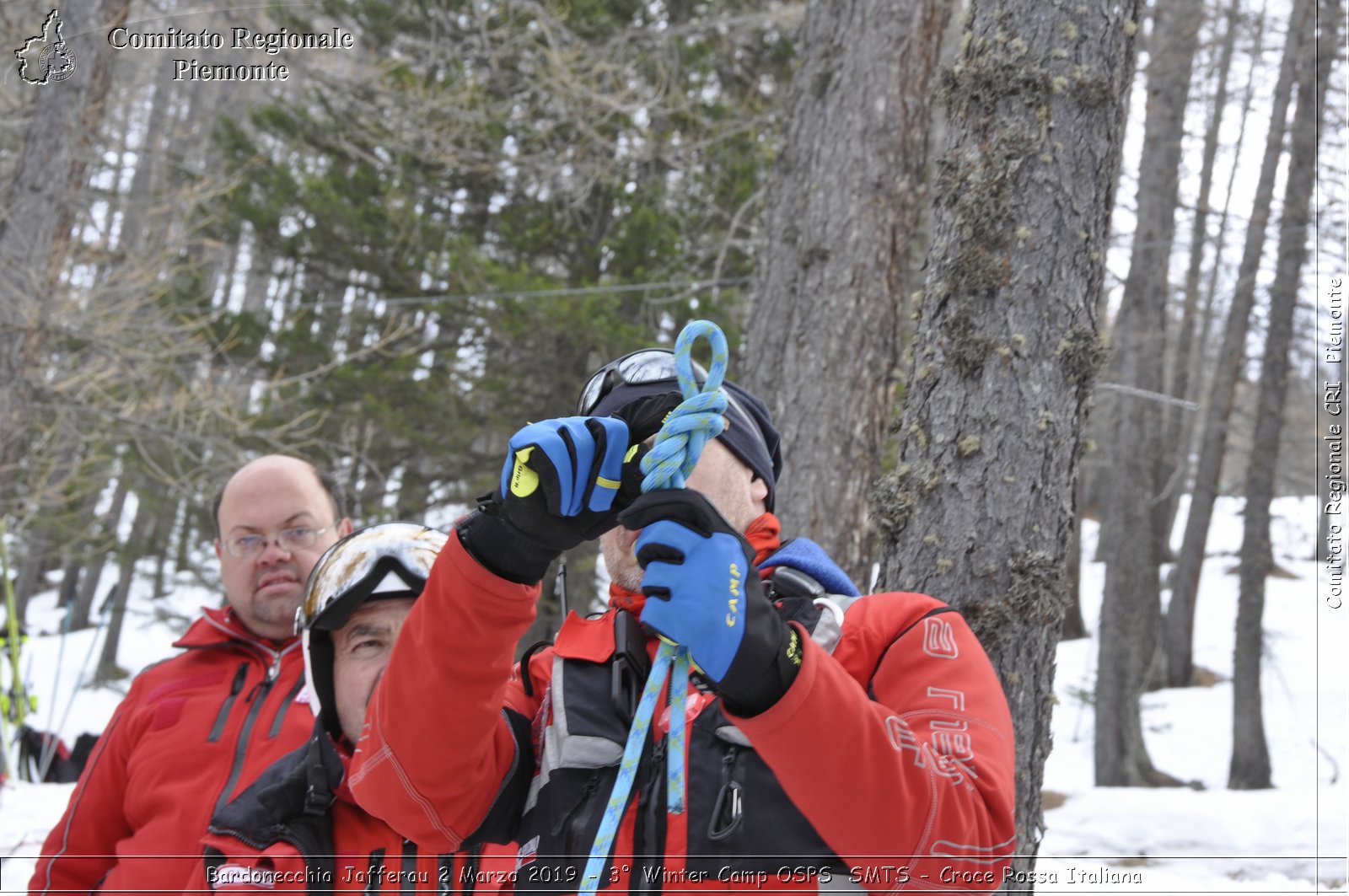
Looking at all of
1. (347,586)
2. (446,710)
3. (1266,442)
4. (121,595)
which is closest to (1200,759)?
(1266,442)

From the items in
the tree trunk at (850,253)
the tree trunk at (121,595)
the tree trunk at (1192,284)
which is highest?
the tree trunk at (1192,284)

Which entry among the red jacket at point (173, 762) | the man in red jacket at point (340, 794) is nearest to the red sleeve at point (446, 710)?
the man in red jacket at point (340, 794)

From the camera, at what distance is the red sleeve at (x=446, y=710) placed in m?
1.70

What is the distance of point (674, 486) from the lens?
151 cm

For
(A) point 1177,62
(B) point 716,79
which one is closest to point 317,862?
(B) point 716,79

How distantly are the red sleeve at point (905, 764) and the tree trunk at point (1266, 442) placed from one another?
10468 mm

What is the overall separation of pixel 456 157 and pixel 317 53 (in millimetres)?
3184

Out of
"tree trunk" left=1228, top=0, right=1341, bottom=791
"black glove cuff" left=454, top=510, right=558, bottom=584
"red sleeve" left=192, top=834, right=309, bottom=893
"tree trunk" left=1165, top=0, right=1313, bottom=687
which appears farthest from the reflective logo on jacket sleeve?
"tree trunk" left=1165, top=0, right=1313, bottom=687

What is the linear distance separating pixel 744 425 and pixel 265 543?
79.7 inches

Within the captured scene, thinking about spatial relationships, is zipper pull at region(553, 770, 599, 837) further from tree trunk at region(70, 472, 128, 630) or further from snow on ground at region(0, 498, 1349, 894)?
tree trunk at region(70, 472, 128, 630)

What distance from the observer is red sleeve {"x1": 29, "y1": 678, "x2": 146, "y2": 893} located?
2.90 m

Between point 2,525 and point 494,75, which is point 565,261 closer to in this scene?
point 494,75

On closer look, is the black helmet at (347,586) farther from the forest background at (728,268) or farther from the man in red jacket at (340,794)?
the forest background at (728,268)

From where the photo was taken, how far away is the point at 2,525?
Result: 7.41 m
